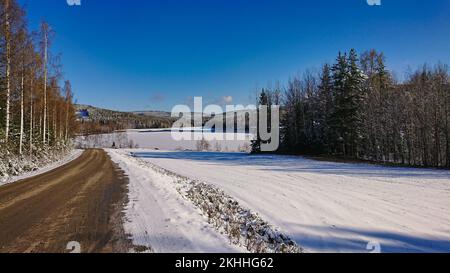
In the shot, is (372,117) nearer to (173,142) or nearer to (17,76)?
(17,76)

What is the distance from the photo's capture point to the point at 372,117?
36125 mm

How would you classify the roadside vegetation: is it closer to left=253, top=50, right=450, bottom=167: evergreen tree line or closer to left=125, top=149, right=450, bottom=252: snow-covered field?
left=125, top=149, right=450, bottom=252: snow-covered field

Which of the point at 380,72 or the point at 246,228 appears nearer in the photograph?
the point at 246,228

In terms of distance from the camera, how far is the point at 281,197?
13266mm

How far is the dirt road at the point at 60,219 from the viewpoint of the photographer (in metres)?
4.92

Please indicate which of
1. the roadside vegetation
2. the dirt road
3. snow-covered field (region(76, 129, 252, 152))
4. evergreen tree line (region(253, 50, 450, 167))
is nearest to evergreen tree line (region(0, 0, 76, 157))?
the roadside vegetation

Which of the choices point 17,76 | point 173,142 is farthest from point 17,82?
point 173,142

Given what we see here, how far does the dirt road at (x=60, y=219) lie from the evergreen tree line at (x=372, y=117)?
2935 centimetres

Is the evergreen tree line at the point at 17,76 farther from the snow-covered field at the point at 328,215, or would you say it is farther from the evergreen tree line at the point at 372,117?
the evergreen tree line at the point at 372,117

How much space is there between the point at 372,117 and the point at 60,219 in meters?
37.2

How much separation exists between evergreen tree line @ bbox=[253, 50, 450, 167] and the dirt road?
29353 mm
